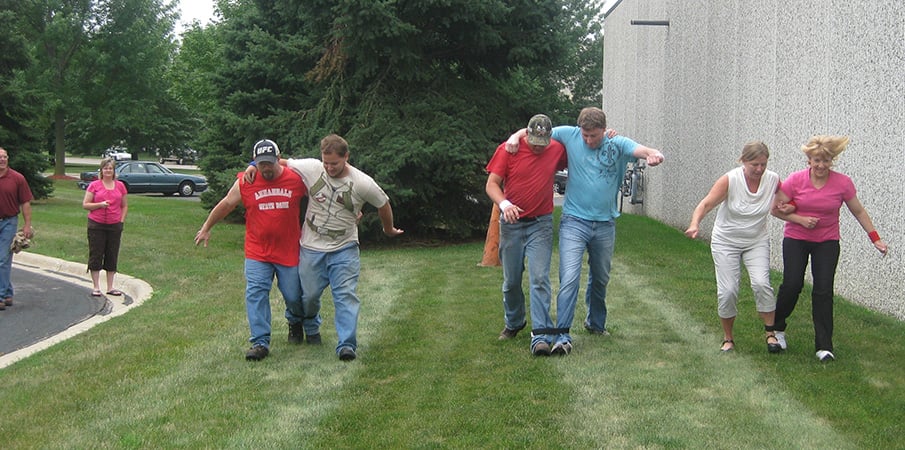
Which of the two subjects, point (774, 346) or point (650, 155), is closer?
point (650, 155)

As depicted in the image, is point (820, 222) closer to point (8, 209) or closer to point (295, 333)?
point (295, 333)

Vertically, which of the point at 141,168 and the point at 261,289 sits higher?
the point at 141,168

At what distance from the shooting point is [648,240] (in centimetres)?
1656

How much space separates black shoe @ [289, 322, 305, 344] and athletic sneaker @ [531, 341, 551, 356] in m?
2.04

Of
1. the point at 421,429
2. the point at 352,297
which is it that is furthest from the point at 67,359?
the point at 421,429

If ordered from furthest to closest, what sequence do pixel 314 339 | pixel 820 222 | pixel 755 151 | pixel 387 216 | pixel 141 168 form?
1. pixel 141 168
2. pixel 314 339
3. pixel 387 216
4. pixel 820 222
5. pixel 755 151

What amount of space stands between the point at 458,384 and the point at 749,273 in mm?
2460

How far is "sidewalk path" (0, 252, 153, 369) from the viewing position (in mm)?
8805

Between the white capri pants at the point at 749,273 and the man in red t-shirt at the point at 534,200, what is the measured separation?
1.34 metres

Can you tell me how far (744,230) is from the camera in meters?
6.93

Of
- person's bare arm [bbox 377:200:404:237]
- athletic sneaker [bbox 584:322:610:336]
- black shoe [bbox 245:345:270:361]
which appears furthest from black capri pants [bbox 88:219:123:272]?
athletic sneaker [bbox 584:322:610:336]

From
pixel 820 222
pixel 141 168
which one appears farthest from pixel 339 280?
pixel 141 168

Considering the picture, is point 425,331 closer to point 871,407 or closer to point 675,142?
point 871,407

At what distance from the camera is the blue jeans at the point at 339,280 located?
7068 millimetres
